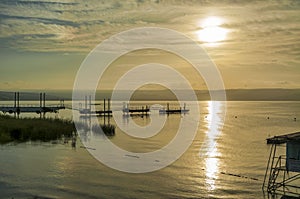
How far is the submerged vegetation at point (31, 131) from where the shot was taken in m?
45.5

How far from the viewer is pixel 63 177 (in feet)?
93.2

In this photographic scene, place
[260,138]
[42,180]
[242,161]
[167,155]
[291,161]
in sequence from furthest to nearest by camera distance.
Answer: [260,138], [167,155], [242,161], [42,180], [291,161]

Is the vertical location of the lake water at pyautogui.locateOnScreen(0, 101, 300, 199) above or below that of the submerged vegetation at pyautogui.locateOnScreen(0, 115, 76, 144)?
below

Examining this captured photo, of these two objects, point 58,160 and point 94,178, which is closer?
point 94,178

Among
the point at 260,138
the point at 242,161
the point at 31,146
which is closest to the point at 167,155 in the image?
the point at 242,161

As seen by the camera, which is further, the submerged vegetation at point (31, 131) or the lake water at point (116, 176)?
the submerged vegetation at point (31, 131)

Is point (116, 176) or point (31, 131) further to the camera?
point (31, 131)

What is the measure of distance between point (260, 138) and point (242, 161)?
23.5m

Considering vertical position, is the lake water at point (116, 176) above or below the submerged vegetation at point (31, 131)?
below

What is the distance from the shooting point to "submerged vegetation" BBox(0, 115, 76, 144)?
45459 millimetres

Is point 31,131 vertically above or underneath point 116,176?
above

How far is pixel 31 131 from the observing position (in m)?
47.0

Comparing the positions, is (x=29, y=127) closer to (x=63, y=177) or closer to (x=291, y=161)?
(x=63, y=177)

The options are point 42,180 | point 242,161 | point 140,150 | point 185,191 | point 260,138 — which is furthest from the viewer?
point 260,138
